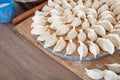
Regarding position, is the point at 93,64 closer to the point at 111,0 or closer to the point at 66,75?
the point at 66,75

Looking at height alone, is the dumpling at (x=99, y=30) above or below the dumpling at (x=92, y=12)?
below

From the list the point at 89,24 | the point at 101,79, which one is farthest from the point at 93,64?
the point at 89,24

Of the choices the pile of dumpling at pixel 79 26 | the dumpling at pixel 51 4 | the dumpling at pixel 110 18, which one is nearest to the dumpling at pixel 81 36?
the pile of dumpling at pixel 79 26

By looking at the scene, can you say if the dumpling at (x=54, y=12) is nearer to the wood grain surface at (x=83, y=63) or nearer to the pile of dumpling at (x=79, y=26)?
the pile of dumpling at (x=79, y=26)

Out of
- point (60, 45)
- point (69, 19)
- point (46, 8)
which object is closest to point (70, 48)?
point (60, 45)

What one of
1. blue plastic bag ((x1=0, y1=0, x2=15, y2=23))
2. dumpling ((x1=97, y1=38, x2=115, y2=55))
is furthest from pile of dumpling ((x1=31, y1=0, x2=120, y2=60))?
blue plastic bag ((x1=0, y1=0, x2=15, y2=23))

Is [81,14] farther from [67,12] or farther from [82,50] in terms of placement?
[82,50]
